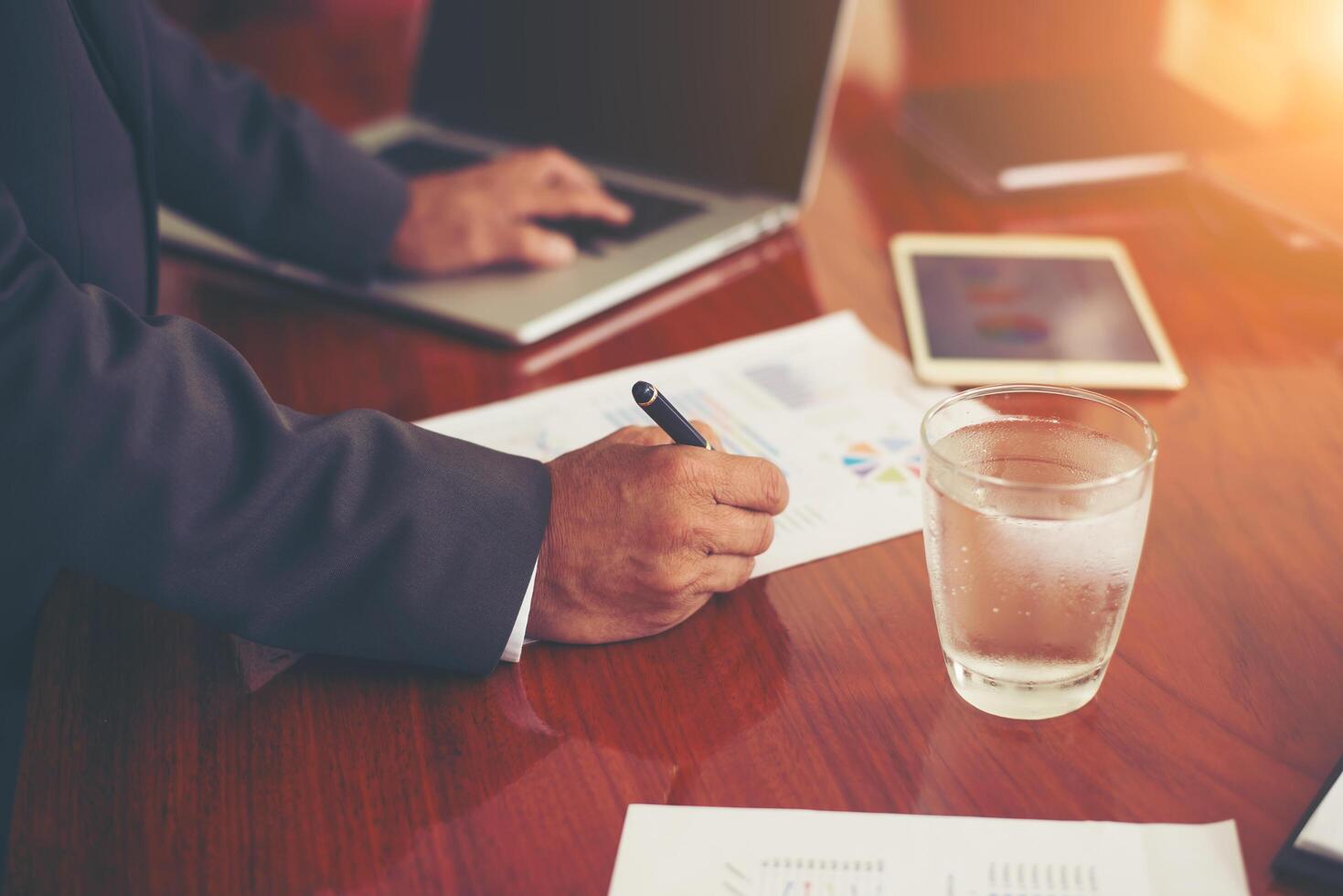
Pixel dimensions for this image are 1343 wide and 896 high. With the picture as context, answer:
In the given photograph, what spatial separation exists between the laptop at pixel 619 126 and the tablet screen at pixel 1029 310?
23cm

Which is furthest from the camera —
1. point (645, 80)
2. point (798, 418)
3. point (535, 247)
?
point (645, 80)

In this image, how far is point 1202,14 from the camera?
1686 mm

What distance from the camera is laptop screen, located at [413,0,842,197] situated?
1.24 meters

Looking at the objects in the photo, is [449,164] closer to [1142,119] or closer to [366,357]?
[366,357]

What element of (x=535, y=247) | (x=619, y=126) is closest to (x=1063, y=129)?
(x=619, y=126)

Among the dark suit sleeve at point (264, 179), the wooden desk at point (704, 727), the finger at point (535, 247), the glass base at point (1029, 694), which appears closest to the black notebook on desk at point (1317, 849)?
the wooden desk at point (704, 727)

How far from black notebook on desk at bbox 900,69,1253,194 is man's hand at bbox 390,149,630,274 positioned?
1.40ft

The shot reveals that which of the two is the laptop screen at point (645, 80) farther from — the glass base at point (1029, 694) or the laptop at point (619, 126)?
the glass base at point (1029, 694)

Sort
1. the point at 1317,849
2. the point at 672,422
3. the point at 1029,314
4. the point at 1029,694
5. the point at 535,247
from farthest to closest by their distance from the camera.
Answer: the point at 535,247
the point at 1029,314
the point at 672,422
the point at 1029,694
the point at 1317,849

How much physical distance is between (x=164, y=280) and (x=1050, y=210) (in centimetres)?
94

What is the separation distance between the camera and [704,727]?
63 cm

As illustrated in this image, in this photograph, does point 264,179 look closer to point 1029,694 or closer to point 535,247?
point 535,247

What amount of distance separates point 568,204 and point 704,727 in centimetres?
71

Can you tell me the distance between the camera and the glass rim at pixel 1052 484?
55 cm
